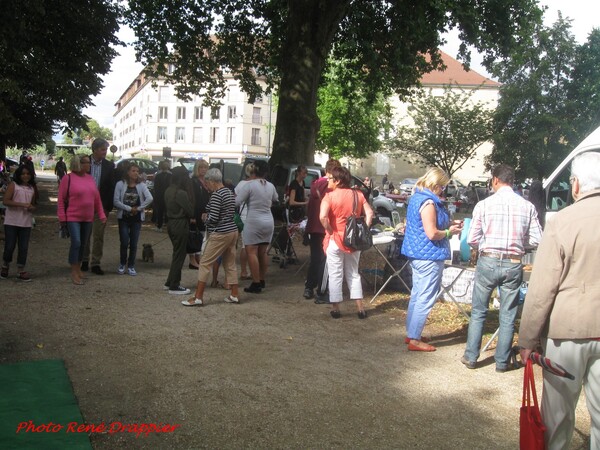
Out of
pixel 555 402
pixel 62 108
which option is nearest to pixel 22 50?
pixel 62 108

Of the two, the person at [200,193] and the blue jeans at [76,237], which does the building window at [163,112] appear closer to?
the person at [200,193]

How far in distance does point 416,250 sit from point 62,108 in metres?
16.6

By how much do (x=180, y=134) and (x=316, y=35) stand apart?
6035 centimetres

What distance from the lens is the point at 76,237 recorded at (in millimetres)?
8164

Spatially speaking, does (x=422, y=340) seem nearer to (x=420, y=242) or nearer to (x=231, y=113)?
(x=420, y=242)

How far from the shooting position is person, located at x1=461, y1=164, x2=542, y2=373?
527 centimetres

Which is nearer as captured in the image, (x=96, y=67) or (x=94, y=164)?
(x=94, y=164)

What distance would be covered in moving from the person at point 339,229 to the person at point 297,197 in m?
3.28

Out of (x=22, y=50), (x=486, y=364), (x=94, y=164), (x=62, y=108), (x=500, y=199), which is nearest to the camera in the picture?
(x=500, y=199)

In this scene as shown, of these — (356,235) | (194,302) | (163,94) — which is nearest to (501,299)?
(356,235)

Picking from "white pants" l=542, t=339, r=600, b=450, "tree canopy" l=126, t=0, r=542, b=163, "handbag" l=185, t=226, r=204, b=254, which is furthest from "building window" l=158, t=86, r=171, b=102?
"white pants" l=542, t=339, r=600, b=450

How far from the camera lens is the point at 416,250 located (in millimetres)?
5773

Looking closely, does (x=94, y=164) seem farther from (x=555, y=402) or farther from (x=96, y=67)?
(x=96, y=67)

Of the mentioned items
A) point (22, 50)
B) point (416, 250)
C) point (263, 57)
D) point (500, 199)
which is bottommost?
point (416, 250)
